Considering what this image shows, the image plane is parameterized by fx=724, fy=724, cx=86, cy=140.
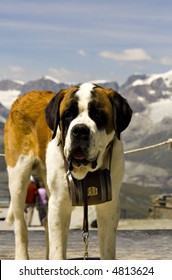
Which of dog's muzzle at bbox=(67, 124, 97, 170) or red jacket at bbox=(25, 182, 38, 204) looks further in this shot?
red jacket at bbox=(25, 182, 38, 204)

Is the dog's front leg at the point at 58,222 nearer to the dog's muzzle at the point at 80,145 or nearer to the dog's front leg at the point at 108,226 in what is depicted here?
the dog's front leg at the point at 108,226

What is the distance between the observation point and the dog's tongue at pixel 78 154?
6.09m

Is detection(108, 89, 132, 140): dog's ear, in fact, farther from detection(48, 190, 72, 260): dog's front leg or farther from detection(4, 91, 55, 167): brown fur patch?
detection(4, 91, 55, 167): brown fur patch

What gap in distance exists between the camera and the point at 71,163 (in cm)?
629

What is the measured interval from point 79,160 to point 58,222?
762 mm

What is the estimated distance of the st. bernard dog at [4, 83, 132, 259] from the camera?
6.14 meters

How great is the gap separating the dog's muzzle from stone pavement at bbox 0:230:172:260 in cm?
313

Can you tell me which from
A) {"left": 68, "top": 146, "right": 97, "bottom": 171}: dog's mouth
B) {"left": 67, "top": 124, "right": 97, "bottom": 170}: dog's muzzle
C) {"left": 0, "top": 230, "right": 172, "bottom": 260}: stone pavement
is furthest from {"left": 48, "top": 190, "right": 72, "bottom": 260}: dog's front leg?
{"left": 0, "top": 230, "right": 172, "bottom": 260}: stone pavement

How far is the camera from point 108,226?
22.8ft

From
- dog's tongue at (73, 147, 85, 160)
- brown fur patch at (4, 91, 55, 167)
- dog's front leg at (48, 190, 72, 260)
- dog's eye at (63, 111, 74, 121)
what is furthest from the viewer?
brown fur patch at (4, 91, 55, 167)

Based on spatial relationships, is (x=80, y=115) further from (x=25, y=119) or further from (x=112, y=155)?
(x=25, y=119)

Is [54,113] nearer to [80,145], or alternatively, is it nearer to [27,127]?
[80,145]
